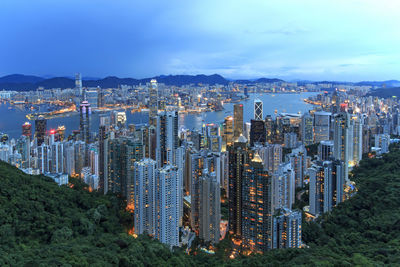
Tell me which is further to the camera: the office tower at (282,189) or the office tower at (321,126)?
the office tower at (321,126)

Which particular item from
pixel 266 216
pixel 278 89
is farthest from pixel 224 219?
pixel 278 89

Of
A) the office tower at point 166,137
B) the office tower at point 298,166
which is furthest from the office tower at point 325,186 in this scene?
the office tower at point 166,137

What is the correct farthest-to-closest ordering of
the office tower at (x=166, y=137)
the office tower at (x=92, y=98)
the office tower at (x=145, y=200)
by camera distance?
the office tower at (x=92, y=98) < the office tower at (x=166, y=137) < the office tower at (x=145, y=200)

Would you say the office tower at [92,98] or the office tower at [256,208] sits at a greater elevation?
the office tower at [92,98]

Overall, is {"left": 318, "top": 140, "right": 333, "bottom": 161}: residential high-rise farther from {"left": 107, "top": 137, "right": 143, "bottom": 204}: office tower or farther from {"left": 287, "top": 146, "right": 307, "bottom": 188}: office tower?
{"left": 107, "top": 137, "right": 143, "bottom": 204}: office tower

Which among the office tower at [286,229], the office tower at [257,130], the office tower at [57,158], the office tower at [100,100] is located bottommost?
the office tower at [286,229]

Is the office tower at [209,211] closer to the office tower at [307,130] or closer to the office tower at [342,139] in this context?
the office tower at [342,139]

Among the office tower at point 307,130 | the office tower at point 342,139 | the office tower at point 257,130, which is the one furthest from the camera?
the office tower at point 307,130

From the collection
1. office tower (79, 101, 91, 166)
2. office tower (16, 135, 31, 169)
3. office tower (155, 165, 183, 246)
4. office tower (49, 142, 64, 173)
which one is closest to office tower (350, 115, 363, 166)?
office tower (155, 165, 183, 246)
